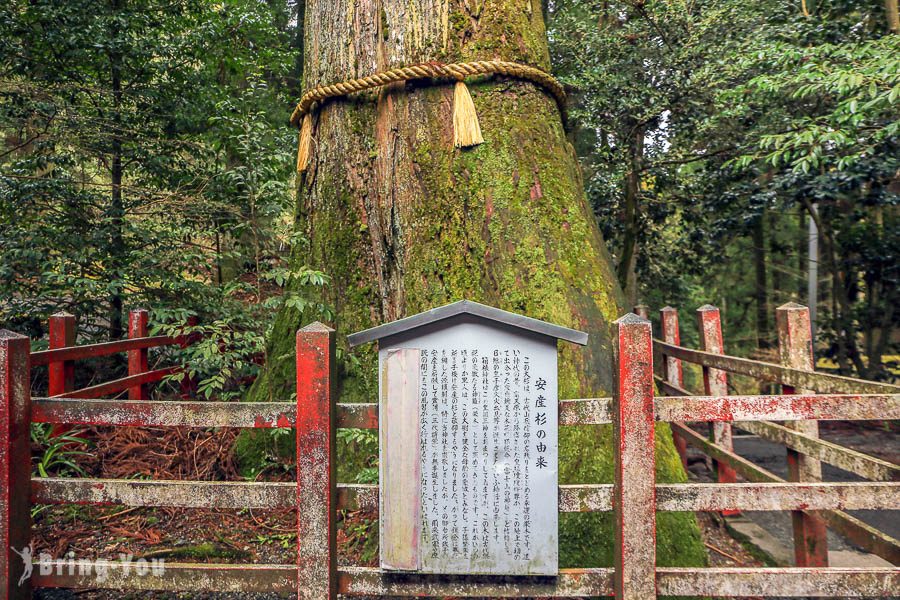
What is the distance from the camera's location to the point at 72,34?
553 centimetres

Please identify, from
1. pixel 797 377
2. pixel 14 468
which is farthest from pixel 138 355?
pixel 797 377

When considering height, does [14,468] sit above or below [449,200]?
below

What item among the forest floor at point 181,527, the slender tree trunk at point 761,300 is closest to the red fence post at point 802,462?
the forest floor at point 181,527

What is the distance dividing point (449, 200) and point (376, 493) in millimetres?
1918

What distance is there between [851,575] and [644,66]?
259 inches

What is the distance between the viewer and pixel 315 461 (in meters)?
2.38

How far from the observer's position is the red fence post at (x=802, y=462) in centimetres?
336

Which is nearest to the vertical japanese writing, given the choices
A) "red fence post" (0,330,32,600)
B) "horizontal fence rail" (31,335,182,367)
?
"red fence post" (0,330,32,600)

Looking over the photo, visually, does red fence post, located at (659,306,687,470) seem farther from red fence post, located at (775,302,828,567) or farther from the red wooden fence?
the red wooden fence

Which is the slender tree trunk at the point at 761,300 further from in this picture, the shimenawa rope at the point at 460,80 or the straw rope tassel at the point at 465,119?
the straw rope tassel at the point at 465,119

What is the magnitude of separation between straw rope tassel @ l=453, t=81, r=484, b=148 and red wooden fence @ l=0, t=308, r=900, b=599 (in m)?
1.77

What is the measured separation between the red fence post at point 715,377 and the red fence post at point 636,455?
251 cm

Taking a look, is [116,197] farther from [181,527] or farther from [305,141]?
[181,527]

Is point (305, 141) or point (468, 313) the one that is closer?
Result: point (468, 313)
